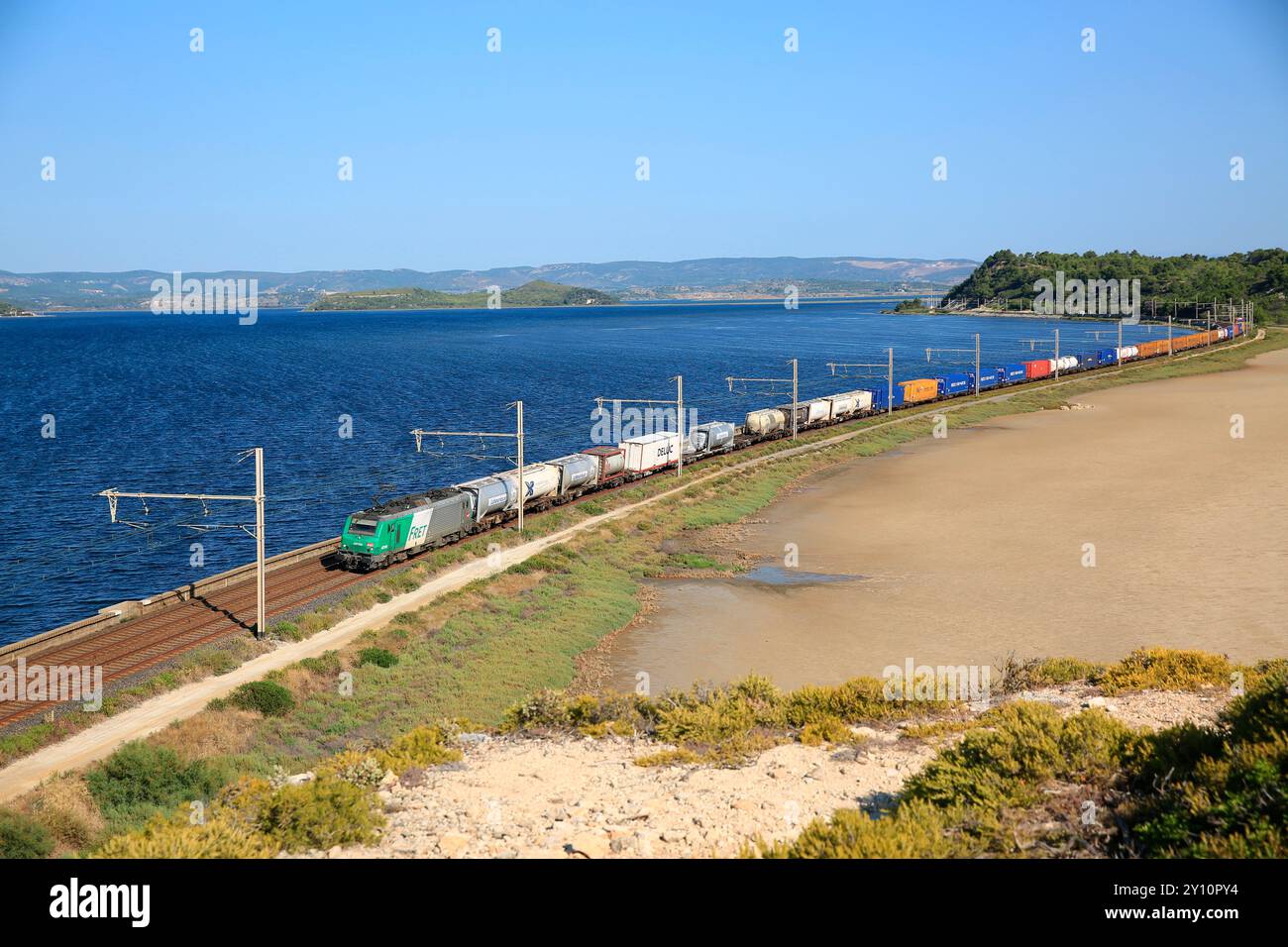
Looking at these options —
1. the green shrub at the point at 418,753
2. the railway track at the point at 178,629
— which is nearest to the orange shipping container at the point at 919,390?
the railway track at the point at 178,629

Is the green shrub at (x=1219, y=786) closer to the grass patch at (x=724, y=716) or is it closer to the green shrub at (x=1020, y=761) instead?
the green shrub at (x=1020, y=761)

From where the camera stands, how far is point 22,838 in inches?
736

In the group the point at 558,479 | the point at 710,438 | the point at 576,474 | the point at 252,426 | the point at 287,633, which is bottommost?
the point at 287,633

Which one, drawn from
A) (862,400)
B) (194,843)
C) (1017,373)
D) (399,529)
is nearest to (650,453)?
(399,529)

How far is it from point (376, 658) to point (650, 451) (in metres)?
35.5

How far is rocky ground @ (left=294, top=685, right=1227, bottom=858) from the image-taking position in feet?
52.1

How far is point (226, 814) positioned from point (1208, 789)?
53.8ft

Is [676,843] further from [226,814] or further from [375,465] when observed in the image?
[375,465]

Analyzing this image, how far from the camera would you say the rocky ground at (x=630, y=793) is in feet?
52.1

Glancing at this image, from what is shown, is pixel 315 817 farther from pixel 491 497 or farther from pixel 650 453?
pixel 650 453

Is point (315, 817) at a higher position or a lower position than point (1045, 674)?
higher

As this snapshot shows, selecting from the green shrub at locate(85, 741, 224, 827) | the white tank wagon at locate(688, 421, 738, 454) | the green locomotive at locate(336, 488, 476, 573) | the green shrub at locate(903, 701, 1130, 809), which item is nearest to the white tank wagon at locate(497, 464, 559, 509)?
the green locomotive at locate(336, 488, 476, 573)

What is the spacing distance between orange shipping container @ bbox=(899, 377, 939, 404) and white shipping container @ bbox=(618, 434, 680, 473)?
43.8 meters

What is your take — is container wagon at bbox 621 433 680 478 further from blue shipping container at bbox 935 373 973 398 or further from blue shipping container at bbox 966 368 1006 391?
blue shipping container at bbox 966 368 1006 391
